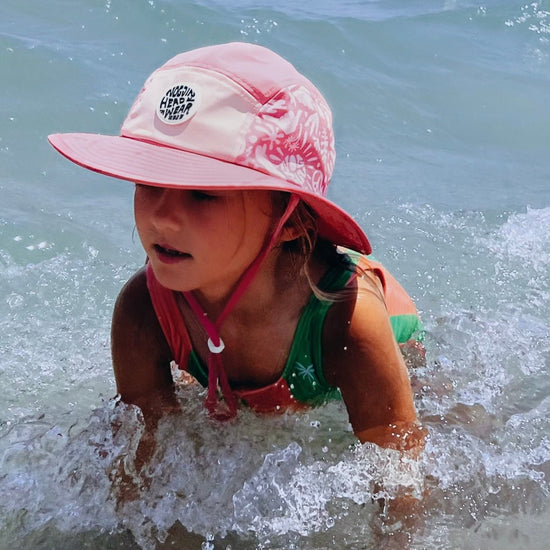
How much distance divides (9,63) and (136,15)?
4.70ft

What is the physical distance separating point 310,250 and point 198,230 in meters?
0.45

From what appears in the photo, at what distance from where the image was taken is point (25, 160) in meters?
5.04

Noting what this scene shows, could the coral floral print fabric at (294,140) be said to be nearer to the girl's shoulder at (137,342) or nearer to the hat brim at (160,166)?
the hat brim at (160,166)

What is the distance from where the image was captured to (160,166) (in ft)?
6.45

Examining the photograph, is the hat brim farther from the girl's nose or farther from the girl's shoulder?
the girl's shoulder

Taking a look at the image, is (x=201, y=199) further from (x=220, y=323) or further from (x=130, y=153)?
(x=220, y=323)

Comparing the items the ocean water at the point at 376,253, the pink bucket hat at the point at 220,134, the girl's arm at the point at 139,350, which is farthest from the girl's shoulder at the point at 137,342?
the pink bucket hat at the point at 220,134

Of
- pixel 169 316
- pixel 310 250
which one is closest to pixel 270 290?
pixel 310 250

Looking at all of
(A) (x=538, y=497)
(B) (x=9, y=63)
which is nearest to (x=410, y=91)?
(B) (x=9, y=63)

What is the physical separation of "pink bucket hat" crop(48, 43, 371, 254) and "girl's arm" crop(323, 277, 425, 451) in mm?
319

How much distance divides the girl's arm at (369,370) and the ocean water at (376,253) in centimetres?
10

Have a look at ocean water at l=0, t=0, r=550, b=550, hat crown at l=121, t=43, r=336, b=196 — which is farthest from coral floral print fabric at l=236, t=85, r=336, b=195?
ocean water at l=0, t=0, r=550, b=550

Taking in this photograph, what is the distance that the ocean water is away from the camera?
261 cm

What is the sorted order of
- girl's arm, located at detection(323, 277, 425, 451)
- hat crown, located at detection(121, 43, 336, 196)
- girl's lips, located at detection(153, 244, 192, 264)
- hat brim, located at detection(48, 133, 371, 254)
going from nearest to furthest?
hat brim, located at detection(48, 133, 371, 254) → hat crown, located at detection(121, 43, 336, 196) → girl's lips, located at detection(153, 244, 192, 264) → girl's arm, located at detection(323, 277, 425, 451)
